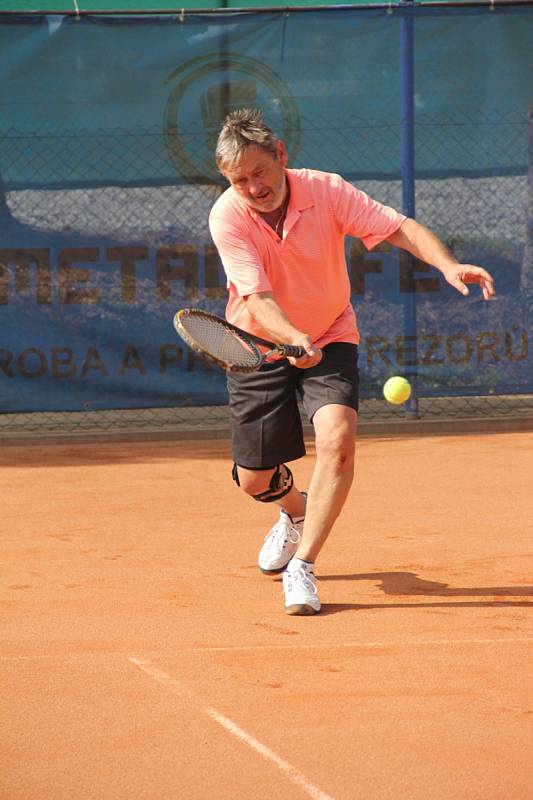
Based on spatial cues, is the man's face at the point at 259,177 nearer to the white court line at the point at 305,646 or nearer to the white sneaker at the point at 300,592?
the white sneaker at the point at 300,592

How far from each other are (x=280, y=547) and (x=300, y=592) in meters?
0.54

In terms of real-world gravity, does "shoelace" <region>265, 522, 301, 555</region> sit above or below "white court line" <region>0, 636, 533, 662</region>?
above

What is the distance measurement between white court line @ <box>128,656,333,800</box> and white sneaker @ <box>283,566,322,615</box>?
64 cm

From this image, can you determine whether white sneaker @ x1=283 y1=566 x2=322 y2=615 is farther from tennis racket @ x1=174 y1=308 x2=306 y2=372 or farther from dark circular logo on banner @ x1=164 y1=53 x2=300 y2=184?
dark circular logo on banner @ x1=164 y1=53 x2=300 y2=184

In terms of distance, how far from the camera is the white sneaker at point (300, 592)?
3969 mm

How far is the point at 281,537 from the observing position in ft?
15.0

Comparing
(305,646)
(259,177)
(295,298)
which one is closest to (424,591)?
(305,646)

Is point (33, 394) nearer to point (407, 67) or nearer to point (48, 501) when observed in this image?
point (48, 501)

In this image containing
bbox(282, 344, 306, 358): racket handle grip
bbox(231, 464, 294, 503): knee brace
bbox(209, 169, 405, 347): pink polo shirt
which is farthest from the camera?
bbox(231, 464, 294, 503): knee brace

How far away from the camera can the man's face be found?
3.94m

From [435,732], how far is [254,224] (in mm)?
1917

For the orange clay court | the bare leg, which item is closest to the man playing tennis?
the bare leg

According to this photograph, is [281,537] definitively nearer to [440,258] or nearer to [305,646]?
[305,646]

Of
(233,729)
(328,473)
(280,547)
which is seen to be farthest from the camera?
(280,547)
